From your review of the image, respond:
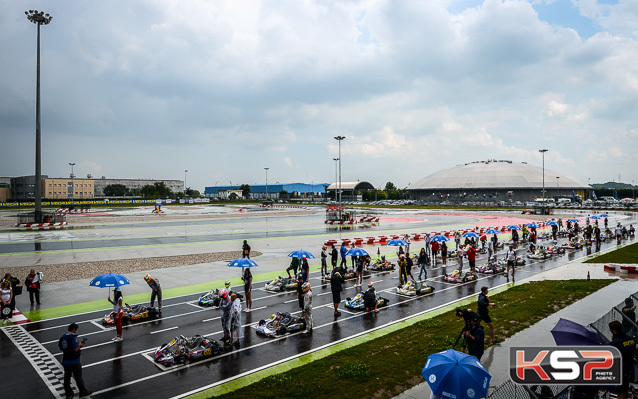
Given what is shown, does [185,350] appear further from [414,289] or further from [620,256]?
[620,256]

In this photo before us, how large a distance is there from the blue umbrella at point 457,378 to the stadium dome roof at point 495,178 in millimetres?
154815

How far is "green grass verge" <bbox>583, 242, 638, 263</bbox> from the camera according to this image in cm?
2733

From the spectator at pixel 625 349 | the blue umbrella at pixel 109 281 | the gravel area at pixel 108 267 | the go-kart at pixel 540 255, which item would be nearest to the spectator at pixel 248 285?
the blue umbrella at pixel 109 281

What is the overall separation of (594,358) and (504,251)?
94.4 feet

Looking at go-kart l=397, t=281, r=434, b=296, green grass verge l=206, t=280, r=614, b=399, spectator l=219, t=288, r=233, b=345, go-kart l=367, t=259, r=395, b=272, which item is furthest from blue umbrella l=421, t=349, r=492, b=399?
go-kart l=367, t=259, r=395, b=272

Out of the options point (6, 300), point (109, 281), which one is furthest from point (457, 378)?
point (6, 300)

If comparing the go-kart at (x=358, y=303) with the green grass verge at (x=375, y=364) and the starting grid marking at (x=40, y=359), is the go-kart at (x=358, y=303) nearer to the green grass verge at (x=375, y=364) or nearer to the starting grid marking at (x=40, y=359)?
the green grass verge at (x=375, y=364)

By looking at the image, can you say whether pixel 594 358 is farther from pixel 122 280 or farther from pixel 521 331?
pixel 122 280

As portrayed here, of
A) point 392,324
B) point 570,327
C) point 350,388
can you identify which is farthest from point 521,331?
point 350,388

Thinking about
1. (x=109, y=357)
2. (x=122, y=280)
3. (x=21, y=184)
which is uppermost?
(x=21, y=184)

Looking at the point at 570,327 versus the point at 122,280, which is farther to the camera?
the point at 122,280

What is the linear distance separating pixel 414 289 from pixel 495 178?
151m

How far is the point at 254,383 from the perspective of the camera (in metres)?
10.0

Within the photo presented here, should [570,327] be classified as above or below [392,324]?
above
